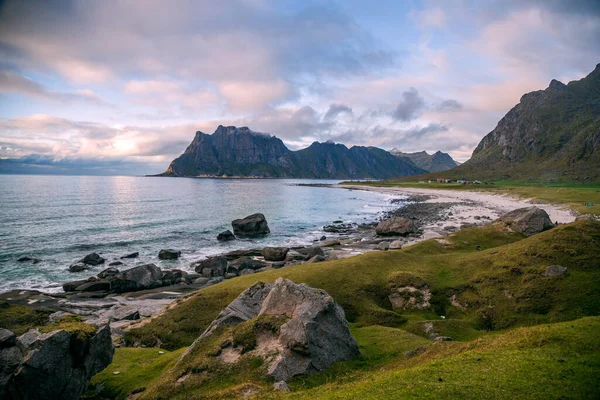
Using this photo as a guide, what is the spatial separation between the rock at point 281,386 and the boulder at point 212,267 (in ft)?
125

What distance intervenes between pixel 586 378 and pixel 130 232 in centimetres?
8965

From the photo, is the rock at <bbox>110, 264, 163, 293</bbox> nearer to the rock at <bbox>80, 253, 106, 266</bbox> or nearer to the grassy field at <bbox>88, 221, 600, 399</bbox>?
the rock at <bbox>80, 253, 106, 266</bbox>

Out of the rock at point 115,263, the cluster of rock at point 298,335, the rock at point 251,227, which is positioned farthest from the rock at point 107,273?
the cluster of rock at point 298,335

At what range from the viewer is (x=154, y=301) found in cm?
4028

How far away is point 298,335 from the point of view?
17.4m

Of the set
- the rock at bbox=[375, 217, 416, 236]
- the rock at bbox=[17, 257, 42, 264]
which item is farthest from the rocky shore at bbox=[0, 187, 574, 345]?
the rock at bbox=[17, 257, 42, 264]

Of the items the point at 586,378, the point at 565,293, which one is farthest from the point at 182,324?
the point at 565,293

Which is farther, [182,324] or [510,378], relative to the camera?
[182,324]

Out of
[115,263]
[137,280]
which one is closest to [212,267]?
[137,280]

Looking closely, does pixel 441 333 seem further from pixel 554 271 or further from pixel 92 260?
pixel 92 260

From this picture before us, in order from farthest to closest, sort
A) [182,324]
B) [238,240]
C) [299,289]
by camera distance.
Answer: [238,240], [182,324], [299,289]

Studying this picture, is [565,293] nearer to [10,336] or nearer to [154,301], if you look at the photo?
[10,336]

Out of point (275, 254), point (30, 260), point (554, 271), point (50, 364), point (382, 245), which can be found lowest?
point (30, 260)

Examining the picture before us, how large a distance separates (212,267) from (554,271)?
43.7m
